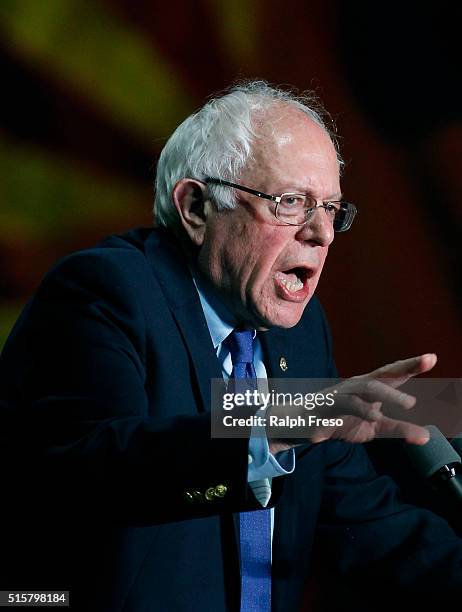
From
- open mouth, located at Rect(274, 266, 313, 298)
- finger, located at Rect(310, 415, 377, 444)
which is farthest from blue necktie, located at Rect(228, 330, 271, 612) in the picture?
finger, located at Rect(310, 415, 377, 444)

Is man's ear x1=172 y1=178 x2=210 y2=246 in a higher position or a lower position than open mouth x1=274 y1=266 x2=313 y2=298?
higher

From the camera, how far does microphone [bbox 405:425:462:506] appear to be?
1.13m

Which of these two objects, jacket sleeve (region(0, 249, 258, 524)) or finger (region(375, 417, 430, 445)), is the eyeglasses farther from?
finger (region(375, 417, 430, 445))

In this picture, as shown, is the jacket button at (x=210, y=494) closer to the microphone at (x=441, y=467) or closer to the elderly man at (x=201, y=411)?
the elderly man at (x=201, y=411)

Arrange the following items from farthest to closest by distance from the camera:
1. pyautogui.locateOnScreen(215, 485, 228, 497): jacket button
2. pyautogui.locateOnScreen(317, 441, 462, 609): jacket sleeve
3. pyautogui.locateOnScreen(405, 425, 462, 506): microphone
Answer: pyautogui.locateOnScreen(317, 441, 462, 609): jacket sleeve → pyautogui.locateOnScreen(405, 425, 462, 506): microphone → pyautogui.locateOnScreen(215, 485, 228, 497): jacket button

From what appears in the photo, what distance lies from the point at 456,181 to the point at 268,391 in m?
0.68

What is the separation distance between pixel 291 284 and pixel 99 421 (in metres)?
0.44

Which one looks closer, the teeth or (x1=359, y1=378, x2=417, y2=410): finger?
(x1=359, y1=378, x2=417, y2=410): finger

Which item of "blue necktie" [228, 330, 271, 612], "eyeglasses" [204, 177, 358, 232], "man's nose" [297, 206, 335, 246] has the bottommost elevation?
"blue necktie" [228, 330, 271, 612]

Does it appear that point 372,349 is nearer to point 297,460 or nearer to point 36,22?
point 297,460

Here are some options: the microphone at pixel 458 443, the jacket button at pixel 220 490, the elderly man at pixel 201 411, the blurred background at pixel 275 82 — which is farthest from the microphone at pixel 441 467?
the blurred background at pixel 275 82

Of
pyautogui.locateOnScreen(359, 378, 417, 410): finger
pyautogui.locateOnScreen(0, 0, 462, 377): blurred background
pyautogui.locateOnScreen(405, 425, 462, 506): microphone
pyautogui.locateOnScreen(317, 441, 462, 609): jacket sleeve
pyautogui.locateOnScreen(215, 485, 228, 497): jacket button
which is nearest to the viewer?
pyautogui.locateOnScreen(359, 378, 417, 410): finger

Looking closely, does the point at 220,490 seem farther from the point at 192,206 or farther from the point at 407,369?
the point at 192,206

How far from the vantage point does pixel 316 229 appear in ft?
4.67
